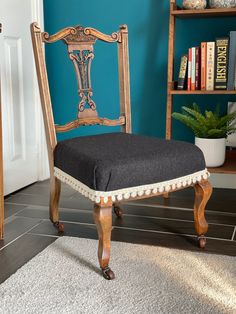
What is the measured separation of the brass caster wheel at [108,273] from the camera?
4.61ft

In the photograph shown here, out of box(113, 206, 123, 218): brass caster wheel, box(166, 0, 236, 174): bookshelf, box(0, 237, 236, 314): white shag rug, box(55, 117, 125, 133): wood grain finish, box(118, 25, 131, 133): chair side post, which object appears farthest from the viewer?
box(166, 0, 236, 174): bookshelf

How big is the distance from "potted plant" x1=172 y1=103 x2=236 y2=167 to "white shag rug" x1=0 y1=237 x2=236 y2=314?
2.36 ft

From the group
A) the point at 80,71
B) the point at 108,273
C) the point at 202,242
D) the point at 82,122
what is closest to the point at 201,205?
the point at 202,242

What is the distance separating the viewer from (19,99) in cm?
241

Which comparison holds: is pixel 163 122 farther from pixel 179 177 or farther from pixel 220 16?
pixel 179 177

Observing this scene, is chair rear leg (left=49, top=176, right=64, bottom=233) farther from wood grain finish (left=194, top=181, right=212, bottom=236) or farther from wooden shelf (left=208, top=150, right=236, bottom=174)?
wooden shelf (left=208, top=150, right=236, bottom=174)

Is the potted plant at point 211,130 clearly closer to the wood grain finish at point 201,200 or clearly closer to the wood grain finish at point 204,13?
the wood grain finish at point 204,13

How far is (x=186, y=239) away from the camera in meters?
1.75

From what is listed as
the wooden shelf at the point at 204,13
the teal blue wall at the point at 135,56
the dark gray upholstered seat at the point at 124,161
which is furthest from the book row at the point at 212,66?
the dark gray upholstered seat at the point at 124,161

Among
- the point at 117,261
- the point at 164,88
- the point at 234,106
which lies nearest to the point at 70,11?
the point at 164,88

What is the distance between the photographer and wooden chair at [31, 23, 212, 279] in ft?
4.51

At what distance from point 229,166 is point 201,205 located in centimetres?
66

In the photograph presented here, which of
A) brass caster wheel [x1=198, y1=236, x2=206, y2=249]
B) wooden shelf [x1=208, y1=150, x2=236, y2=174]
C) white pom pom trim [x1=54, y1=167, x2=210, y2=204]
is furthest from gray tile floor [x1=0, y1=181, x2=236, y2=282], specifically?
white pom pom trim [x1=54, y1=167, x2=210, y2=204]

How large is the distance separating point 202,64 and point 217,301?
4.14 ft
